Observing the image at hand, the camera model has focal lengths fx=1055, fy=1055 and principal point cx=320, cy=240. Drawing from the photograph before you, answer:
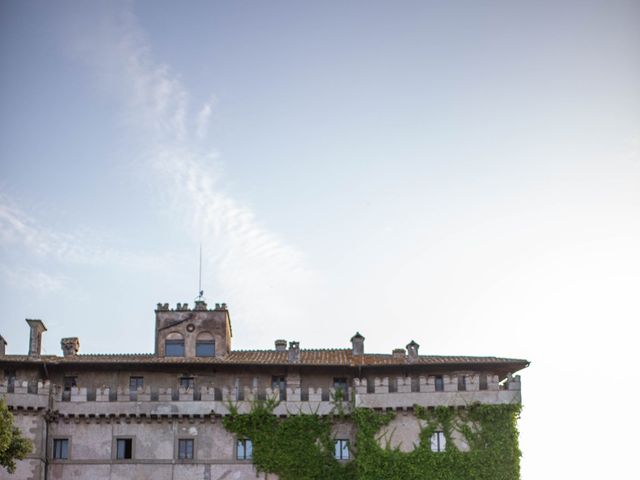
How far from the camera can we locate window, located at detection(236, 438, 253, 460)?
52.7 m

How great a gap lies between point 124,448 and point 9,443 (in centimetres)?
941

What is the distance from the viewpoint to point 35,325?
56.8m

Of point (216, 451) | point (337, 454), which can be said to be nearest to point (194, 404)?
point (216, 451)

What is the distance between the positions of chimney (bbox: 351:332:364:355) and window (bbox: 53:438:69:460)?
1602 centimetres

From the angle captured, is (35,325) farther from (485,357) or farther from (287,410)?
(485,357)

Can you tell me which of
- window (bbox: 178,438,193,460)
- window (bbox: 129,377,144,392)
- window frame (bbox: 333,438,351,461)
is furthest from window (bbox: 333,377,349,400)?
window (bbox: 129,377,144,392)

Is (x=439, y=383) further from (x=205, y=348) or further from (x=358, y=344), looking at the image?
(x=205, y=348)

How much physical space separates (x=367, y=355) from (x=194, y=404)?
10.5 meters

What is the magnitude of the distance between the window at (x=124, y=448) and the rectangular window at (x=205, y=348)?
621cm

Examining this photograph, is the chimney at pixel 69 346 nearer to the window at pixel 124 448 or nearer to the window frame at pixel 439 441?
the window at pixel 124 448

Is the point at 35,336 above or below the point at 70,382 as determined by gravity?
above

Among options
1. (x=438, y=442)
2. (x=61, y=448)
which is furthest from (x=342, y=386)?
(x=61, y=448)

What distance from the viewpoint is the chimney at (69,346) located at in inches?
2233

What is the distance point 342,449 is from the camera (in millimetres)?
52750
